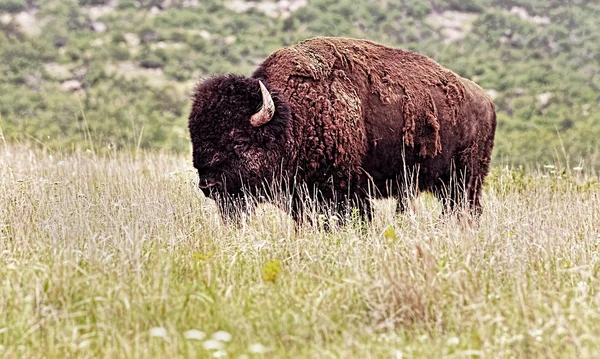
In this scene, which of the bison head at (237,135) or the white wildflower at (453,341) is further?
the bison head at (237,135)

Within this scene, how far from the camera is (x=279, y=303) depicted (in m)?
4.25

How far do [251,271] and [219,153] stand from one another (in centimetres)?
175

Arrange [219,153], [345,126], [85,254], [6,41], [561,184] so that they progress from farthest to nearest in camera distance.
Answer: [6,41], [561,184], [345,126], [219,153], [85,254]

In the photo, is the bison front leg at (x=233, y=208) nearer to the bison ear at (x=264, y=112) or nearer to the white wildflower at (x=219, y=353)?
the bison ear at (x=264, y=112)

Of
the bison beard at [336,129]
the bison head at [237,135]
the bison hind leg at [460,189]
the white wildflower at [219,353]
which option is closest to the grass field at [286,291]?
the white wildflower at [219,353]

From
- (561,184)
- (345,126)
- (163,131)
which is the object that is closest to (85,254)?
(345,126)

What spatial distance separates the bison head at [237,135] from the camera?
6.59 m

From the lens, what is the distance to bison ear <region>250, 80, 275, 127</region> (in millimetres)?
6609

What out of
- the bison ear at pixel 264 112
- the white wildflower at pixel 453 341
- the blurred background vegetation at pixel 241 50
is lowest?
the blurred background vegetation at pixel 241 50

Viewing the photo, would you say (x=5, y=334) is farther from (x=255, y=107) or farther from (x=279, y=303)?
(x=255, y=107)

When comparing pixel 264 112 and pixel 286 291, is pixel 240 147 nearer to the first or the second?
pixel 264 112

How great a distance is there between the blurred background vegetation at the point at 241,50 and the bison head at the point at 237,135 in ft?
46.8

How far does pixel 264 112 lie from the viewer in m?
6.61

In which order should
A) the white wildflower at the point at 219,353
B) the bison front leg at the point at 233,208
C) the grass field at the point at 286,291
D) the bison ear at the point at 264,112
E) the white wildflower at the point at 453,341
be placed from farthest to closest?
the bison ear at the point at 264,112
the bison front leg at the point at 233,208
the grass field at the point at 286,291
the white wildflower at the point at 453,341
the white wildflower at the point at 219,353
